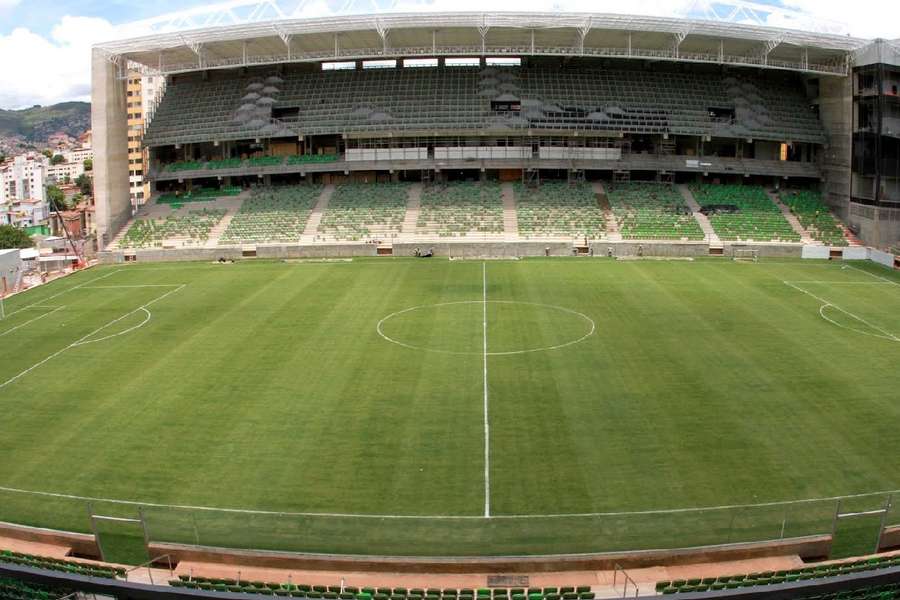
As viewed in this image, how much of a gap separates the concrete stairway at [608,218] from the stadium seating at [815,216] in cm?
1540

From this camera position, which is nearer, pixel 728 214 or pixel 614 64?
pixel 728 214

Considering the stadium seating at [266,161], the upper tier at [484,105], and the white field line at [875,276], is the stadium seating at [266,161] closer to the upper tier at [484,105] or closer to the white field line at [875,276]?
the upper tier at [484,105]

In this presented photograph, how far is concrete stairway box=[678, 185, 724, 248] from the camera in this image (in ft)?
198

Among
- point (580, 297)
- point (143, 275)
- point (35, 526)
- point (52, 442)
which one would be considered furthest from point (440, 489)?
point (143, 275)

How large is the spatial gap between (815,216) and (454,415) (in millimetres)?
51897

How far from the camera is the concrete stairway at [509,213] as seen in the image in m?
62.7

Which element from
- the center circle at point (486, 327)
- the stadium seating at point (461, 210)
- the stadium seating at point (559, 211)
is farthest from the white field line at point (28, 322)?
the stadium seating at point (559, 211)

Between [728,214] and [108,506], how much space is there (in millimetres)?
57852

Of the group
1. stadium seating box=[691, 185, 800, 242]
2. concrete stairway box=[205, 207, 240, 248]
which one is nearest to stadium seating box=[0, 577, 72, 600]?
concrete stairway box=[205, 207, 240, 248]

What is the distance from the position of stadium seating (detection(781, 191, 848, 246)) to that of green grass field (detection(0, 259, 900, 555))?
60.9ft

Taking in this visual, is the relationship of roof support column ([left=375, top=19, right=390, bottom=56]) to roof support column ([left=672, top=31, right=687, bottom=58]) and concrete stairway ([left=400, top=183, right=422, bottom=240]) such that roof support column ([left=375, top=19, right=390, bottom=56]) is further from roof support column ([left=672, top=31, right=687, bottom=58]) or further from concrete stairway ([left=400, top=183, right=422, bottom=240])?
roof support column ([left=672, top=31, right=687, bottom=58])

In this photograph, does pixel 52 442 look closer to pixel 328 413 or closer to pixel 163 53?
pixel 328 413

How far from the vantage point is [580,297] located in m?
42.8

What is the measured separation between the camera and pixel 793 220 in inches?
2552
